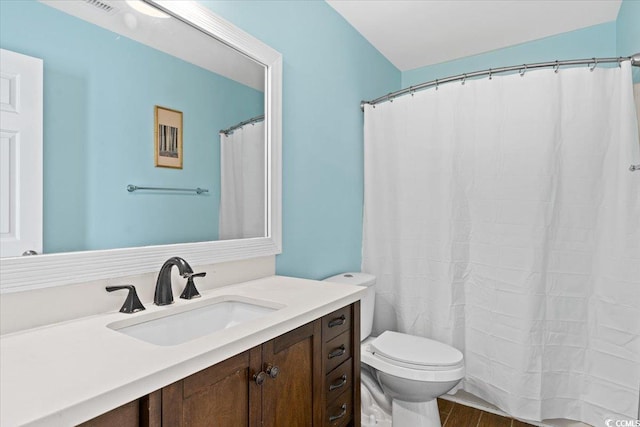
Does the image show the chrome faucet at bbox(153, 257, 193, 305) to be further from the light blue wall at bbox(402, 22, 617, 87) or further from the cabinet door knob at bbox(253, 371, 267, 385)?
the light blue wall at bbox(402, 22, 617, 87)

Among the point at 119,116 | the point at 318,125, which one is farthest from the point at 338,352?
the point at 318,125

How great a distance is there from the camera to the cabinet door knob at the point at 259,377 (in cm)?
96

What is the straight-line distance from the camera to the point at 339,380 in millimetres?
1381

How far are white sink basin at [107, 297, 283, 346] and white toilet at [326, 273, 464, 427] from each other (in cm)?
87

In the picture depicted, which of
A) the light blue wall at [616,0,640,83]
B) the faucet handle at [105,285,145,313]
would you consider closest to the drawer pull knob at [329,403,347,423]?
the faucet handle at [105,285,145,313]

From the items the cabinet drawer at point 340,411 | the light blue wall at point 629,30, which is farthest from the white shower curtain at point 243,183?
the light blue wall at point 629,30

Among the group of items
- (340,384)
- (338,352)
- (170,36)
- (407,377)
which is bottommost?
(407,377)

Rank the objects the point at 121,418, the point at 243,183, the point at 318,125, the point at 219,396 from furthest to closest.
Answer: the point at 318,125
the point at 243,183
the point at 219,396
the point at 121,418

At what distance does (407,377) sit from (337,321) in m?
0.66

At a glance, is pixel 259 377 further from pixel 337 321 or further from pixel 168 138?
pixel 168 138

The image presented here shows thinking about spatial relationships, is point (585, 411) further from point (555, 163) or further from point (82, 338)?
point (82, 338)

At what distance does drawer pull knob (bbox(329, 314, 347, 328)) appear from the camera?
4.30 feet

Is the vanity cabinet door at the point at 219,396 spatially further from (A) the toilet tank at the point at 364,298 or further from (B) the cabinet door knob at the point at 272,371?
(A) the toilet tank at the point at 364,298

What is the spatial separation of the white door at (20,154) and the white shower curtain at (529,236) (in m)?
1.92
